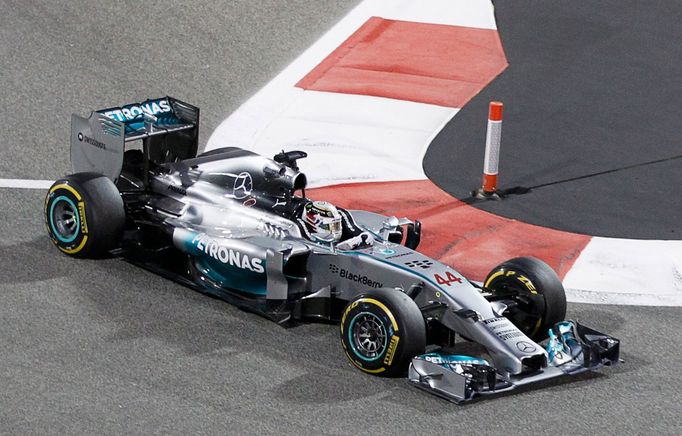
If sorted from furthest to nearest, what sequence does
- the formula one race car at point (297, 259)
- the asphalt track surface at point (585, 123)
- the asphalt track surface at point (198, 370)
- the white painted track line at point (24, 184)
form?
the asphalt track surface at point (585, 123) < the white painted track line at point (24, 184) < the formula one race car at point (297, 259) < the asphalt track surface at point (198, 370)

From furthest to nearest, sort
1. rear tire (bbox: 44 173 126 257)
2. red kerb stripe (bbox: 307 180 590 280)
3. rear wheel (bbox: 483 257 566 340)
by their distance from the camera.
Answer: red kerb stripe (bbox: 307 180 590 280), rear tire (bbox: 44 173 126 257), rear wheel (bbox: 483 257 566 340)

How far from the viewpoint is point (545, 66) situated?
667 inches

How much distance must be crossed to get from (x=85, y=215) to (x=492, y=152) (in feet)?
14.3

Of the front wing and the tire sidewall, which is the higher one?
the tire sidewall

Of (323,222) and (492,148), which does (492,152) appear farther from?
(323,222)

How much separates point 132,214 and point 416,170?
3636 mm

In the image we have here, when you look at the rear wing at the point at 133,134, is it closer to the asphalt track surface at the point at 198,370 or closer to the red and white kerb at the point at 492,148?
the asphalt track surface at the point at 198,370

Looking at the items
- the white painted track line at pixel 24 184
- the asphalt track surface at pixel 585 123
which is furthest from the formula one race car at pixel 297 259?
the asphalt track surface at pixel 585 123

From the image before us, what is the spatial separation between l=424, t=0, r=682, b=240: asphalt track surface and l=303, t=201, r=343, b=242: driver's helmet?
304 cm

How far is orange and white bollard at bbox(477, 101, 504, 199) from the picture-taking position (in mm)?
13203

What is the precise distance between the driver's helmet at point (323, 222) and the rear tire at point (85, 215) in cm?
174

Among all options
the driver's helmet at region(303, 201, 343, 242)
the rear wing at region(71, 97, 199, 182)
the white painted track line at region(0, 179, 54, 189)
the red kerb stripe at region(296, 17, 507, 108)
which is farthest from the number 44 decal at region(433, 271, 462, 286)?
the red kerb stripe at region(296, 17, 507, 108)

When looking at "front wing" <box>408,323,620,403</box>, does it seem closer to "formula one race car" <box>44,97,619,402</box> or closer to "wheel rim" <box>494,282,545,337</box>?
"formula one race car" <box>44,97,619,402</box>

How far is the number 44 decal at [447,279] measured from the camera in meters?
9.95
